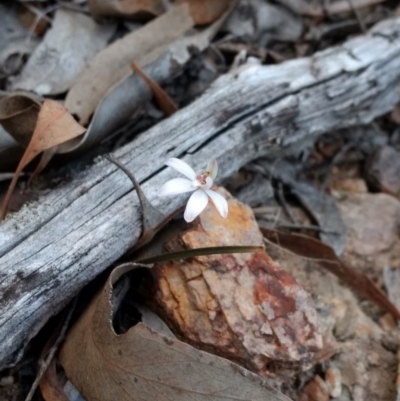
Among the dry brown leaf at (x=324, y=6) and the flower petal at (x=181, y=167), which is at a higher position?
the flower petal at (x=181, y=167)

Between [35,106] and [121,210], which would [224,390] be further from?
[35,106]

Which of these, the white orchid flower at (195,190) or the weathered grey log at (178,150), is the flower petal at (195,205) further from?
the weathered grey log at (178,150)

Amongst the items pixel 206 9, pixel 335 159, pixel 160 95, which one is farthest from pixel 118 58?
pixel 335 159

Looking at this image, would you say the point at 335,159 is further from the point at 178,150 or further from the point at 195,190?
the point at 195,190

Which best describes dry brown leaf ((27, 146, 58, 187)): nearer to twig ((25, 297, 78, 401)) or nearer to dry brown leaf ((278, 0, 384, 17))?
twig ((25, 297, 78, 401))

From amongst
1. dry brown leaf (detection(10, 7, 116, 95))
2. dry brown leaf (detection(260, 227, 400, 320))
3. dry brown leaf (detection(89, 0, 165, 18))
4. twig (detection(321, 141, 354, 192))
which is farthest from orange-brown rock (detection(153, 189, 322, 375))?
dry brown leaf (detection(89, 0, 165, 18))

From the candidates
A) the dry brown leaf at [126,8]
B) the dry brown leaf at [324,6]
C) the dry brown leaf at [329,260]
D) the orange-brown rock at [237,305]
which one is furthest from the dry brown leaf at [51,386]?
the dry brown leaf at [324,6]
